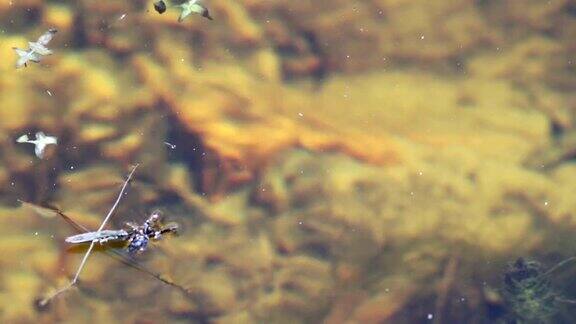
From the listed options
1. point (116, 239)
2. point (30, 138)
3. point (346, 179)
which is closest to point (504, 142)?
point (346, 179)

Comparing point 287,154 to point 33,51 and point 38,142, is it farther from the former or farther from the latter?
point 33,51

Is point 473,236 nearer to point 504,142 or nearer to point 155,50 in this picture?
point 504,142

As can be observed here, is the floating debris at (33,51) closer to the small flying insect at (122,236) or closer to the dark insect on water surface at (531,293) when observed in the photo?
the small flying insect at (122,236)

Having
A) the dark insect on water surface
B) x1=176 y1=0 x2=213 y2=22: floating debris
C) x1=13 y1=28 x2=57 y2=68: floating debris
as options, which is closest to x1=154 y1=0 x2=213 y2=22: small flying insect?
x1=176 y1=0 x2=213 y2=22: floating debris

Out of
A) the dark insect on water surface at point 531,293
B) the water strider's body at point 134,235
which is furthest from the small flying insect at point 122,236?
the dark insect on water surface at point 531,293

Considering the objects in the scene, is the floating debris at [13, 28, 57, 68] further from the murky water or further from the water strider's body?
the water strider's body

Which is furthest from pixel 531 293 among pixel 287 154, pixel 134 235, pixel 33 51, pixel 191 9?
pixel 33 51

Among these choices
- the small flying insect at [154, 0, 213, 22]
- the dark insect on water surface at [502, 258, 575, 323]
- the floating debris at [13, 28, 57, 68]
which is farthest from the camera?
the dark insect on water surface at [502, 258, 575, 323]
